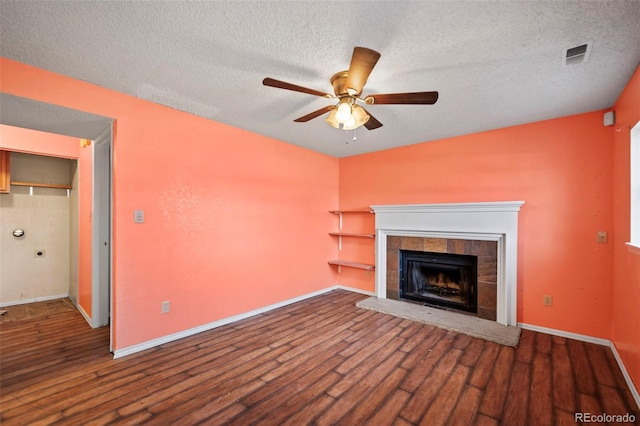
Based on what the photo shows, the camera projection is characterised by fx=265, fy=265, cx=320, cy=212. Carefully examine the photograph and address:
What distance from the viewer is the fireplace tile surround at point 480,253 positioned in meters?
3.29

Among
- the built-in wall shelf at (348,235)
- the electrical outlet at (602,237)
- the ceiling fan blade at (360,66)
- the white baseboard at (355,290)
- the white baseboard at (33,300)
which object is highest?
the ceiling fan blade at (360,66)

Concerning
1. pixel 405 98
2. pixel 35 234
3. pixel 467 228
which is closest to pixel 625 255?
pixel 467 228

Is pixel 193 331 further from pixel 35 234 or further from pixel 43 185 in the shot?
pixel 43 185

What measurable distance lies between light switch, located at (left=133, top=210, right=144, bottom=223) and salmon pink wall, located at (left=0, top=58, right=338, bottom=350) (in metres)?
0.03

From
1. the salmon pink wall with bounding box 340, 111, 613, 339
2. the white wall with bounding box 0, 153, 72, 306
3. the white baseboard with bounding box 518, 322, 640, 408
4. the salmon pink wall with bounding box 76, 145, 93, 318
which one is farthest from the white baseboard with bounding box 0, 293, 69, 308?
the white baseboard with bounding box 518, 322, 640, 408

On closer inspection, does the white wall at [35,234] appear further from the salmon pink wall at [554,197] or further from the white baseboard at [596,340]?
the white baseboard at [596,340]

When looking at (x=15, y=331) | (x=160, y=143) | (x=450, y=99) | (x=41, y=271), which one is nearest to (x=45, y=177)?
(x=41, y=271)

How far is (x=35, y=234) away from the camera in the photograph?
4105 mm

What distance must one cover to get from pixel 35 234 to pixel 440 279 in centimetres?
622

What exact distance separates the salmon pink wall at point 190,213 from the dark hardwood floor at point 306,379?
0.43m

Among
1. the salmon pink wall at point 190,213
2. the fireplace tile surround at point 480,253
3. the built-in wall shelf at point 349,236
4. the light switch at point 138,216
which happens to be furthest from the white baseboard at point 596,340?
the light switch at point 138,216

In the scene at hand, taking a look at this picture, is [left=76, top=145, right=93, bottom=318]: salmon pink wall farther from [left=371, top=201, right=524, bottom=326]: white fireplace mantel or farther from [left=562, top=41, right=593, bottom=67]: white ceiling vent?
[left=562, top=41, right=593, bottom=67]: white ceiling vent

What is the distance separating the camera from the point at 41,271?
4137 mm

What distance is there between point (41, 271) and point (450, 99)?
20.2 feet
